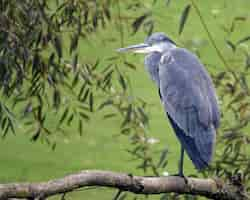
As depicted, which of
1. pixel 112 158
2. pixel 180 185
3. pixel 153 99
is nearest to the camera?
pixel 180 185

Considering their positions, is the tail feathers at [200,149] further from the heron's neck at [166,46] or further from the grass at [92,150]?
the grass at [92,150]

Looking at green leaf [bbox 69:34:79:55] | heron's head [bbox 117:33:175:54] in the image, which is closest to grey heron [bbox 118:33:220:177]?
heron's head [bbox 117:33:175:54]

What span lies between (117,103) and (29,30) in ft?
2.75

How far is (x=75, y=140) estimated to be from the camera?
582 centimetres

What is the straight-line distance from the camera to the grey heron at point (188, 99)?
10.9 ft

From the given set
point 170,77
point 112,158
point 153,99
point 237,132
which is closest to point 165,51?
point 170,77

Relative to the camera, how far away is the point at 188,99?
3.47 metres

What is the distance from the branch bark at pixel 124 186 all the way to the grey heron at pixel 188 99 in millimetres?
239

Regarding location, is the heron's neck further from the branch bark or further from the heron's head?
the branch bark

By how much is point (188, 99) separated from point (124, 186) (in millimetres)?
820

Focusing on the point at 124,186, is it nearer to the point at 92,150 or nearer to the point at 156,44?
the point at 156,44

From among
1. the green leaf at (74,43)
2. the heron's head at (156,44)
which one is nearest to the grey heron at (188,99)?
the heron's head at (156,44)

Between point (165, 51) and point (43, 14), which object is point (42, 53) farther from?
point (165, 51)

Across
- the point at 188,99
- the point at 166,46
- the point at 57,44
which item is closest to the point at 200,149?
the point at 188,99
